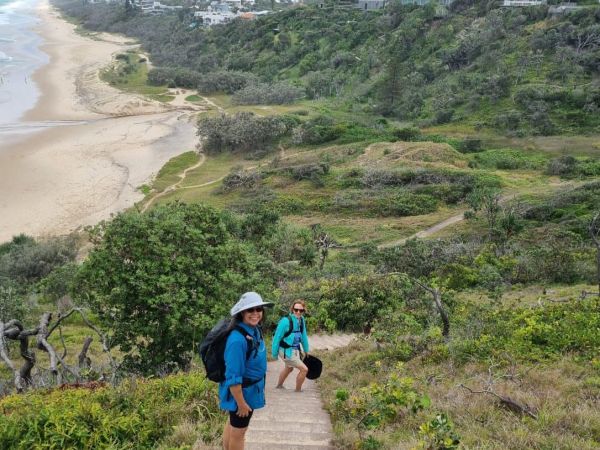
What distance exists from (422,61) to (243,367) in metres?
56.5

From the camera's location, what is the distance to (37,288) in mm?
18203

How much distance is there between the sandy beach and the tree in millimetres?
21187

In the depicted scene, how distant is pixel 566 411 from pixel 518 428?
0.70m

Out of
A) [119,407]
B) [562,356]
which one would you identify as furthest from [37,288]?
[562,356]

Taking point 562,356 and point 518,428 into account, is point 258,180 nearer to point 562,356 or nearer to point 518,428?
point 562,356

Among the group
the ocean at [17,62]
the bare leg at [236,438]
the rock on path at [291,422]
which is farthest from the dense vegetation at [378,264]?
the ocean at [17,62]

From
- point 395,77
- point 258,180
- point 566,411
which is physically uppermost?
point 566,411

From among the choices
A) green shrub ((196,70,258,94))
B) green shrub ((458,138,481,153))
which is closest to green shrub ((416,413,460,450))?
green shrub ((458,138,481,153))

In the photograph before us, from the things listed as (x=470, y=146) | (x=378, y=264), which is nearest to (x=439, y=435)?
(x=378, y=264)

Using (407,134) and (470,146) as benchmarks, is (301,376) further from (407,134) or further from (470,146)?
(407,134)

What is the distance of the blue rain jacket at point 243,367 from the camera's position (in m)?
4.03

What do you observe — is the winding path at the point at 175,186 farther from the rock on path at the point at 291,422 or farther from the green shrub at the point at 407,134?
the rock on path at the point at 291,422

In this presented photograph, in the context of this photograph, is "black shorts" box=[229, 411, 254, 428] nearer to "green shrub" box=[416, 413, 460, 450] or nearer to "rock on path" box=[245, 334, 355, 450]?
"rock on path" box=[245, 334, 355, 450]

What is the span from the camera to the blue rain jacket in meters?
4.03
